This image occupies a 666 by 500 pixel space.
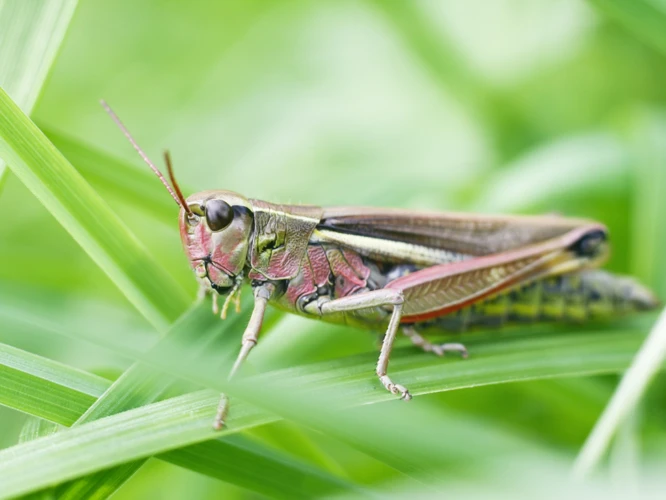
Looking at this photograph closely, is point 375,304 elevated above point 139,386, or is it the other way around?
point 375,304

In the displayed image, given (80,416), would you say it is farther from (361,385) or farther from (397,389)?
(397,389)

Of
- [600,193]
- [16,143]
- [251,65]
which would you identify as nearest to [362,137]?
[251,65]

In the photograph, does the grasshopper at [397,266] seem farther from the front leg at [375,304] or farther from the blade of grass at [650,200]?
the blade of grass at [650,200]

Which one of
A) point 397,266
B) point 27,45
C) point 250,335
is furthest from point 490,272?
point 27,45

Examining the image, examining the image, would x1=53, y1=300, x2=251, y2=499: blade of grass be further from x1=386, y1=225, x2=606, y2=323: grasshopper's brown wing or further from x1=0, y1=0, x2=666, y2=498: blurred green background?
x1=386, y1=225, x2=606, y2=323: grasshopper's brown wing

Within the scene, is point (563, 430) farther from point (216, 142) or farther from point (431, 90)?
point (216, 142)

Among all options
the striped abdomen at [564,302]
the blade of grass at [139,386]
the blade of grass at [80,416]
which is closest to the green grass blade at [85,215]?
the blade of grass at [139,386]

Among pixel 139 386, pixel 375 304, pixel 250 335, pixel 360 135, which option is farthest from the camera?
pixel 360 135
